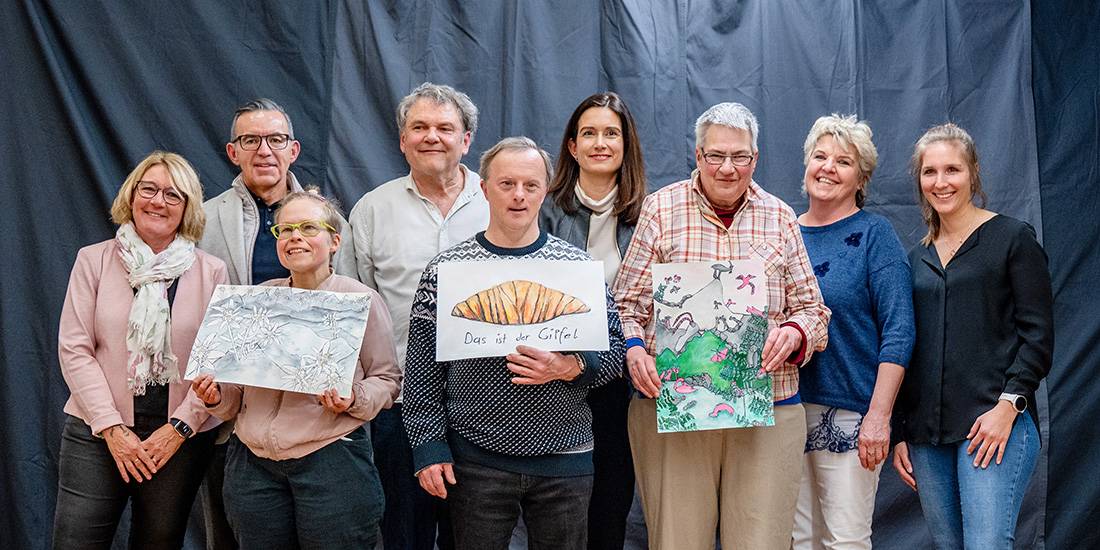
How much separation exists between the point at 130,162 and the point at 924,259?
10.1 feet

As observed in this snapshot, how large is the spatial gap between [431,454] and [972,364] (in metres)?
1.61

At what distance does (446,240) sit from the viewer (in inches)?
112

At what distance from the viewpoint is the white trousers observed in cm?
265

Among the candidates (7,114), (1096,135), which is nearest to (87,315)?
(7,114)

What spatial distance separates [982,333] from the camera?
8.41ft

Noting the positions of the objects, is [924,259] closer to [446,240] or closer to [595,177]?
[595,177]

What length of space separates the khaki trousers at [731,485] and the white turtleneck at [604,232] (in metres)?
0.56

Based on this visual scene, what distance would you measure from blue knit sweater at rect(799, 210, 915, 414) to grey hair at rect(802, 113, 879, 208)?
0.64 ft

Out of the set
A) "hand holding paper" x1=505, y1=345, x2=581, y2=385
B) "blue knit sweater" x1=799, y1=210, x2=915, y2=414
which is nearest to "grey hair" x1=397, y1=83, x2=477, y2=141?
"hand holding paper" x1=505, y1=345, x2=581, y2=385

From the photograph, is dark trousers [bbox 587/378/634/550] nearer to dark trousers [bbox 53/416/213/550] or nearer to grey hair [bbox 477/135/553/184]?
grey hair [bbox 477/135/553/184]

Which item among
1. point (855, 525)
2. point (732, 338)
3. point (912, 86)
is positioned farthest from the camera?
point (912, 86)

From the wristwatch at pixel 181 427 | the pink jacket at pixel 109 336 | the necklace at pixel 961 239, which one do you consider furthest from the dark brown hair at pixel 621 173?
→ the wristwatch at pixel 181 427

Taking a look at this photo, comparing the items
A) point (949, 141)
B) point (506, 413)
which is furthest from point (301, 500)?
point (949, 141)

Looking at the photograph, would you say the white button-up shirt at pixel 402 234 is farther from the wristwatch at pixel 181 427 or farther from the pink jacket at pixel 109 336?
the wristwatch at pixel 181 427
